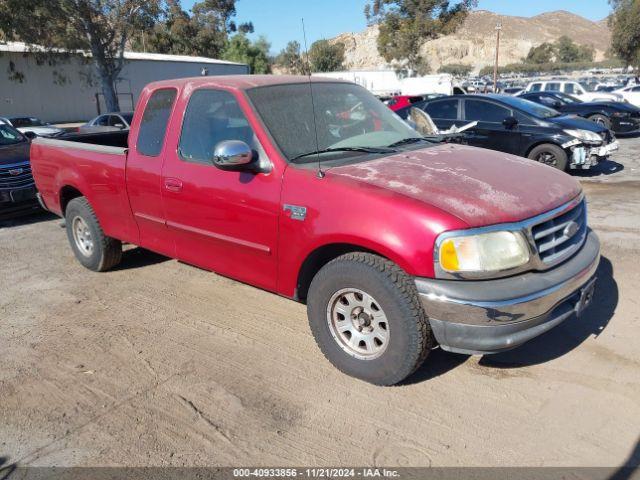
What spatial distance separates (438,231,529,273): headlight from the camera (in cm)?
283

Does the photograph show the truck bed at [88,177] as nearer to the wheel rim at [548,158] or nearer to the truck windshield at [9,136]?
the truck windshield at [9,136]

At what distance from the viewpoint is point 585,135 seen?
9.55 metres

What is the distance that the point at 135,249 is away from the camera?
253 inches

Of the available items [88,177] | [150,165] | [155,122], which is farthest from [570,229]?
[88,177]

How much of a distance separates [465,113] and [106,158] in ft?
24.8

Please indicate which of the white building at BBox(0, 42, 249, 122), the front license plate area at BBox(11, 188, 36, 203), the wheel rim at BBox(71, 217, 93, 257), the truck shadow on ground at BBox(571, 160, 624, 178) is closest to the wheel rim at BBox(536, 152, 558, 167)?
the truck shadow on ground at BBox(571, 160, 624, 178)

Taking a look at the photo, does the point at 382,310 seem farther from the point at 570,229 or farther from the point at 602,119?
the point at 602,119

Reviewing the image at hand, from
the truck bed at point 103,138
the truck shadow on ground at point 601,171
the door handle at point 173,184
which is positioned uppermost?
the truck bed at point 103,138

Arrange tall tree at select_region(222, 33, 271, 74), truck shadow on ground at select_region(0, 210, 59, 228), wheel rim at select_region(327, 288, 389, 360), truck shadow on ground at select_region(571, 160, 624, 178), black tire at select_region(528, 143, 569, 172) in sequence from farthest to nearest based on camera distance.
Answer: tall tree at select_region(222, 33, 271, 74) → truck shadow on ground at select_region(571, 160, 624, 178) → black tire at select_region(528, 143, 569, 172) → truck shadow on ground at select_region(0, 210, 59, 228) → wheel rim at select_region(327, 288, 389, 360)

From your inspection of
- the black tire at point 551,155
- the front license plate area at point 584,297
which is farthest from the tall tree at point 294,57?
the black tire at point 551,155

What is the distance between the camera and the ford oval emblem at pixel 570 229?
3.26 m

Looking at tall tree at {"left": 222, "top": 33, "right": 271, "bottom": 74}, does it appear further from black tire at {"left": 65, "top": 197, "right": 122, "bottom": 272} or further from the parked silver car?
black tire at {"left": 65, "top": 197, "right": 122, "bottom": 272}

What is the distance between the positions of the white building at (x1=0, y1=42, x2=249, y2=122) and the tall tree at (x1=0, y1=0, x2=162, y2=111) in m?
4.56

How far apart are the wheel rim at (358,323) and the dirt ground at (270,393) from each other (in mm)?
235
